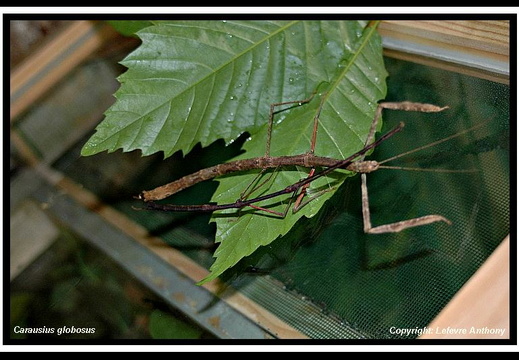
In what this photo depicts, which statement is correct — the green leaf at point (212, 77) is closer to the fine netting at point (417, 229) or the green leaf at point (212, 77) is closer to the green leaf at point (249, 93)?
the green leaf at point (249, 93)

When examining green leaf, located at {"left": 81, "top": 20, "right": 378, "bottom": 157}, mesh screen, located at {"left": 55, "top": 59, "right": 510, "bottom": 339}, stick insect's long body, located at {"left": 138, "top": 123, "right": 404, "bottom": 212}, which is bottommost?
mesh screen, located at {"left": 55, "top": 59, "right": 510, "bottom": 339}

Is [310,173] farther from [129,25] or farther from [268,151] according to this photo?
[129,25]

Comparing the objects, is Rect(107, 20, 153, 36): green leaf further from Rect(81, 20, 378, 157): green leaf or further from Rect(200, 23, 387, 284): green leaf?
Rect(200, 23, 387, 284): green leaf

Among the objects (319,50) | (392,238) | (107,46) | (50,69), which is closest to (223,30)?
(319,50)

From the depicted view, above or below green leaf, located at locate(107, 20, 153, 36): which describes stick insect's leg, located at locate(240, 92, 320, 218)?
below

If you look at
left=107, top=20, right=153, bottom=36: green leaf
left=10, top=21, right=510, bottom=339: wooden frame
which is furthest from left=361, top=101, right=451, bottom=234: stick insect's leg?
left=107, top=20, right=153, bottom=36: green leaf

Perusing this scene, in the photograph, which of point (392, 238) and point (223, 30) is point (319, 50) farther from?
point (392, 238)

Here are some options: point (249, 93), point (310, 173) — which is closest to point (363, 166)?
point (310, 173)
